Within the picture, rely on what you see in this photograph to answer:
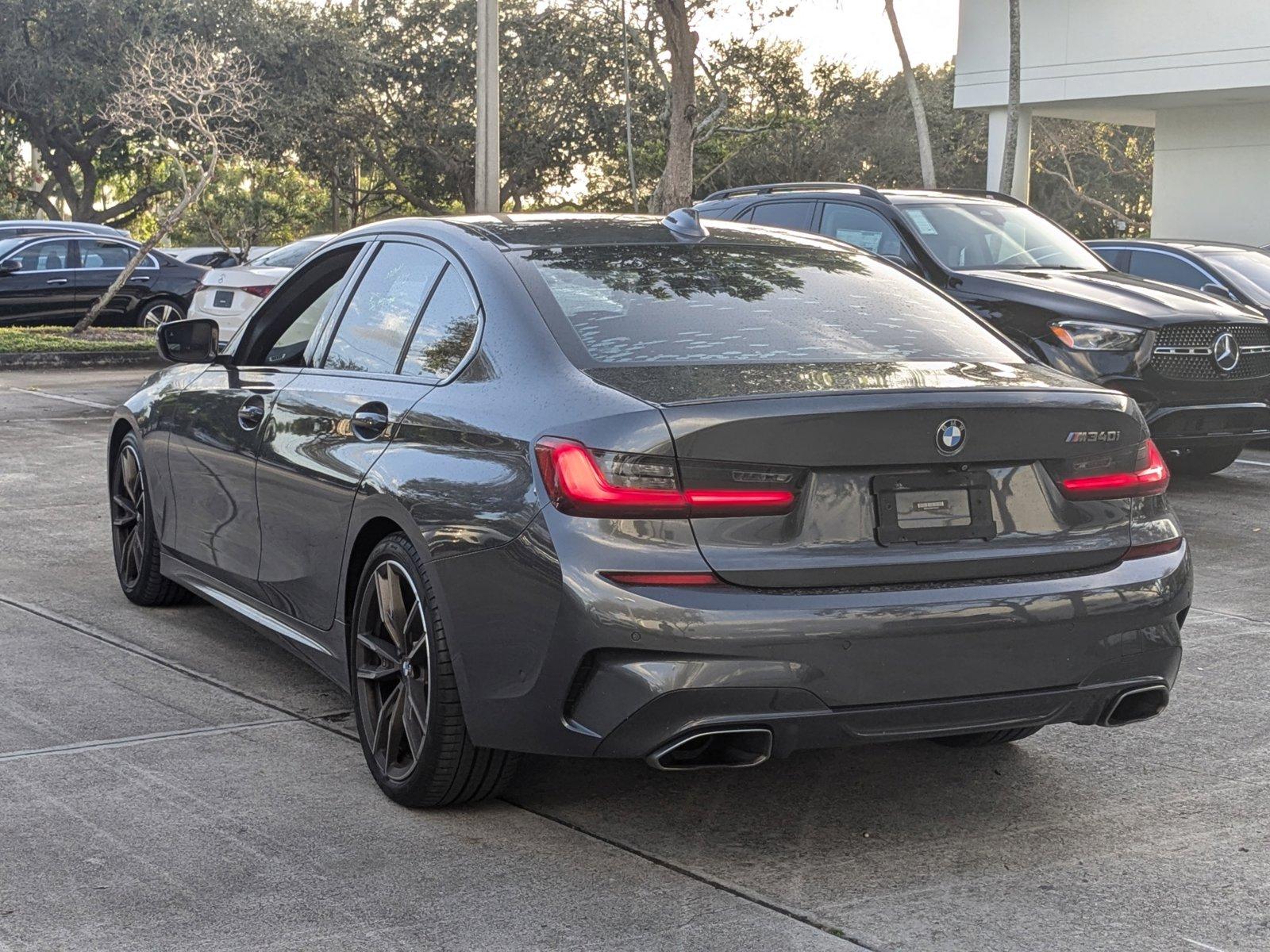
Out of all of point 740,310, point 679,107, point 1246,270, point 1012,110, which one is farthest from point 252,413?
point 1012,110

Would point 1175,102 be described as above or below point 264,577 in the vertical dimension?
above

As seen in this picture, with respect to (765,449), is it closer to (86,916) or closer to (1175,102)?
(86,916)

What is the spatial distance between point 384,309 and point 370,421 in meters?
0.51

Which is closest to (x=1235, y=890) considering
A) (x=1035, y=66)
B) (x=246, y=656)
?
(x=246, y=656)

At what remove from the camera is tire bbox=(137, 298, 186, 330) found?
24.3 metres

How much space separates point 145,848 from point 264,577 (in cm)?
146

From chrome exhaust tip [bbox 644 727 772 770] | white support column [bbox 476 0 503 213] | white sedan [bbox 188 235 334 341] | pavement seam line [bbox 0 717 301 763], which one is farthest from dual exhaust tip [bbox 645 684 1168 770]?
white support column [bbox 476 0 503 213]

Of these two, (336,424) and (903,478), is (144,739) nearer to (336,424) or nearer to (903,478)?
(336,424)

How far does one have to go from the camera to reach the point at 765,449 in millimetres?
3781

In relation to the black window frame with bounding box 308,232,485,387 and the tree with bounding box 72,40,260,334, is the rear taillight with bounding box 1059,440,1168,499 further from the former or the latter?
the tree with bounding box 72,40,260,334

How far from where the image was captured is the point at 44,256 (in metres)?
24.2

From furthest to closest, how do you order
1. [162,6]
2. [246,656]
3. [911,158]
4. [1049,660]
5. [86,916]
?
1. [911,158]
2. [162,6]
3. [246,656]
4. [1049,660]
5. [86,916]

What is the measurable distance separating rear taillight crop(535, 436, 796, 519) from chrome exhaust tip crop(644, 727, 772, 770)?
0.50m

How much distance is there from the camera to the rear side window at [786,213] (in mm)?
12047
